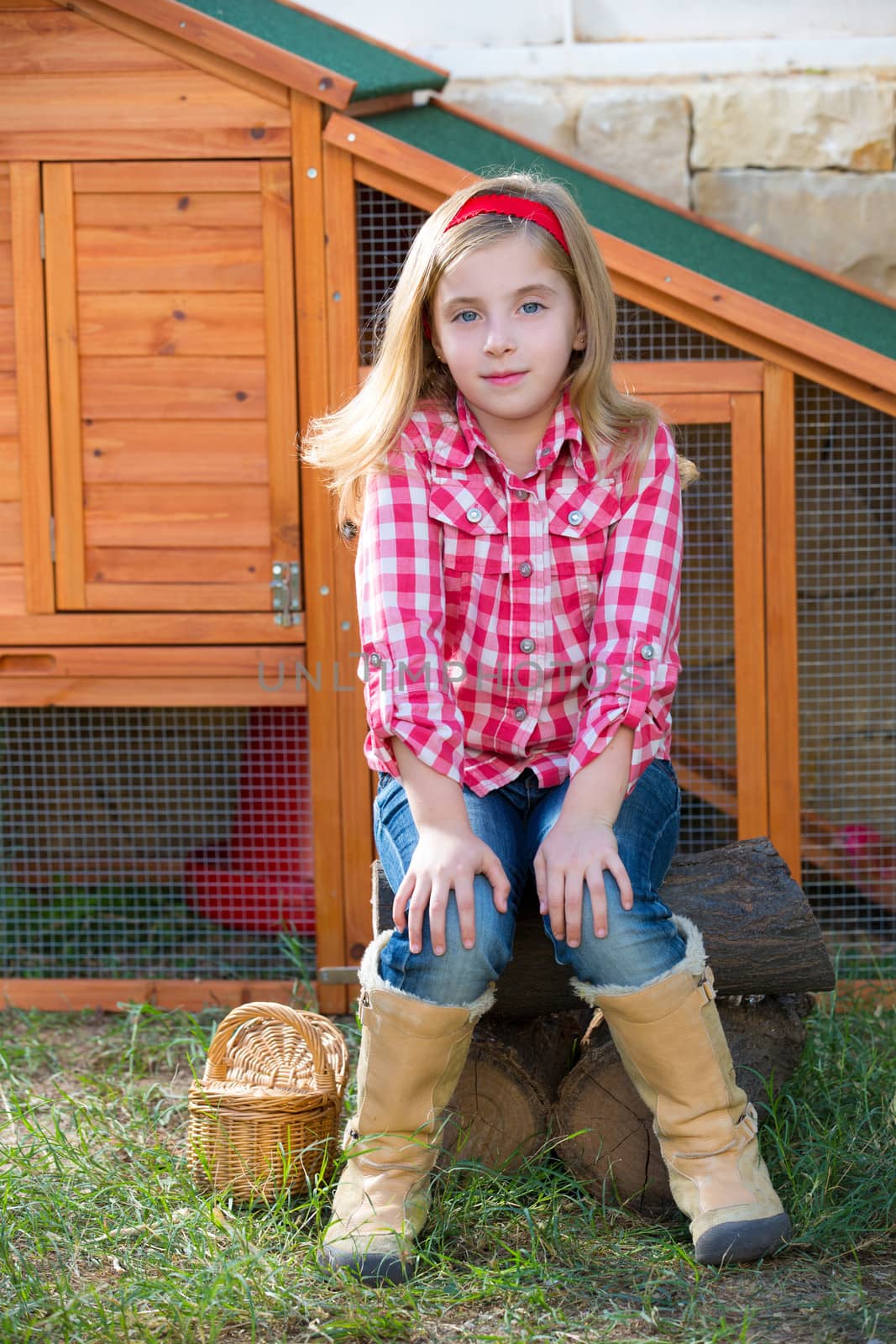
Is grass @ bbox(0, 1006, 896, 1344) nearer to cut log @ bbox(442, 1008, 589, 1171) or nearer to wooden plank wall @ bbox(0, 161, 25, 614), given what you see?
cut log @ bbox(442, 1008, 589, 1171)

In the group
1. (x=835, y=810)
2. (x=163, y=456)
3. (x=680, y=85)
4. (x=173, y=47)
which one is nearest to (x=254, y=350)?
(x=163, y=456)

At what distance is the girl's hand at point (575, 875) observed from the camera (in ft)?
5.78

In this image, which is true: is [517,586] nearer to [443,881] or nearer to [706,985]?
[443,881]

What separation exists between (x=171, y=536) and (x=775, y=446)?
1.24 metres

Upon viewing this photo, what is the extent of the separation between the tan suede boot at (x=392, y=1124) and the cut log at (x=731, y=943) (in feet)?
0.73

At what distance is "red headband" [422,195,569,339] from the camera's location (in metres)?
1.96

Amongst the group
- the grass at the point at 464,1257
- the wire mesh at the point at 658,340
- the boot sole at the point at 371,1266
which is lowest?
the grass at the point at 464,1257

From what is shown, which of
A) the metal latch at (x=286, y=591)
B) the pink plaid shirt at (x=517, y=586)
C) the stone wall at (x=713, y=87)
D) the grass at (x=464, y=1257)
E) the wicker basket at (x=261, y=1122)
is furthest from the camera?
the stone wall at (x=713, y=87)

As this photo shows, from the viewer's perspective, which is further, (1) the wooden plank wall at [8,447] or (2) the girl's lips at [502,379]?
(1) the wooden plank wall at [8,447]

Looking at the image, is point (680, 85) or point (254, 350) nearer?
point (254, 350)

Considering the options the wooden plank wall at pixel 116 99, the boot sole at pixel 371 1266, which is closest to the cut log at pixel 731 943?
the boot sole at pixel 371 1266

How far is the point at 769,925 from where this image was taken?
6.81ft

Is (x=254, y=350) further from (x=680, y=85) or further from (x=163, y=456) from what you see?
(x=680, y=85)

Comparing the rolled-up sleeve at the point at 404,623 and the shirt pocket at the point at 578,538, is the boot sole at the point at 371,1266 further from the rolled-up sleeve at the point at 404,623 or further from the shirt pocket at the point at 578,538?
the shirt pocket at the point at 578,538
